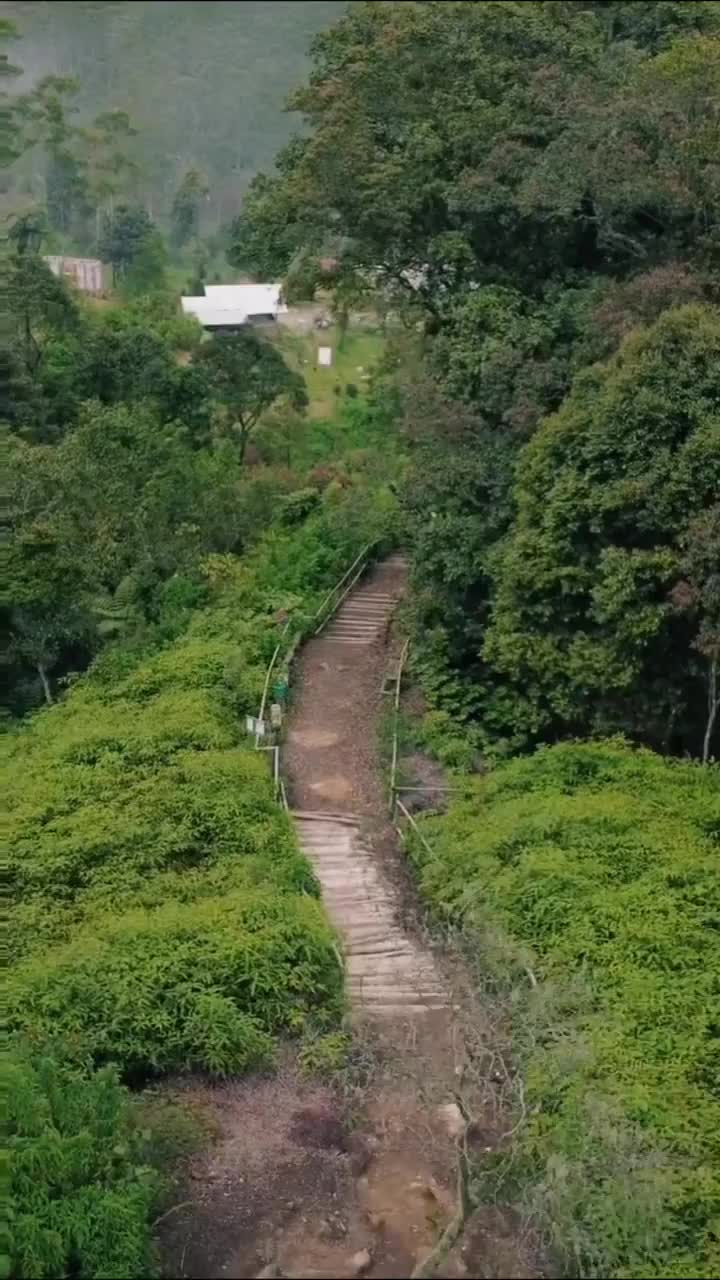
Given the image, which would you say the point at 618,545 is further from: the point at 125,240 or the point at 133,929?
the point at 125,240

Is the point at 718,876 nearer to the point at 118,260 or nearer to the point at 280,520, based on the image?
the point at 280,520

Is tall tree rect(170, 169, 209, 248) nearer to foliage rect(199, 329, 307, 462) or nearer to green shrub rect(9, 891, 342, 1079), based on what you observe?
foliage rect(199, 329, 307, 462)

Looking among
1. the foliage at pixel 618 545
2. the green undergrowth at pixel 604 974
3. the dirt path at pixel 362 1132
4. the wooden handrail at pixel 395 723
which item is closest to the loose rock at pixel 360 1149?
the dirt path at pixel 362 1132

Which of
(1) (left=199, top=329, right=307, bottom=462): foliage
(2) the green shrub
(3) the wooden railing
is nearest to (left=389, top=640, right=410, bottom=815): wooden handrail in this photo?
(3) the wooden railing

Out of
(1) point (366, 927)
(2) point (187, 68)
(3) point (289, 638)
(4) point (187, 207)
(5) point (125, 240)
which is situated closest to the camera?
(1) point (366, 927)

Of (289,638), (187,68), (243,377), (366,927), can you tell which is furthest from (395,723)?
(187,68)

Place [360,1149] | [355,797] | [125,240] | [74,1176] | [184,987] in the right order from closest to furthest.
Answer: [74,1176], [360,1149], [184,987], [355,797], [125,240]
